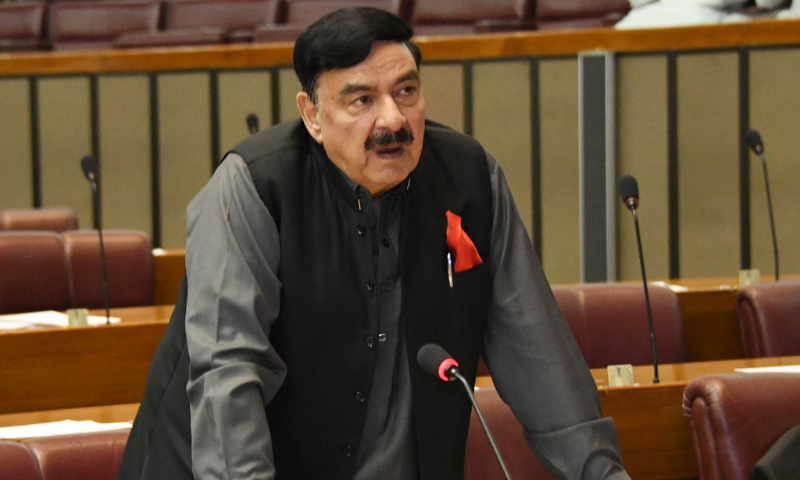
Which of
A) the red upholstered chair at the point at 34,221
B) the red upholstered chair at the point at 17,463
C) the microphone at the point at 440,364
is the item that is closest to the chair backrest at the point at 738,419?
the microphone at the point at 440,364

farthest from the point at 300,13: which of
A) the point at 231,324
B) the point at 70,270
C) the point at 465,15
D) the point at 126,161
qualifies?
the point at 231,324

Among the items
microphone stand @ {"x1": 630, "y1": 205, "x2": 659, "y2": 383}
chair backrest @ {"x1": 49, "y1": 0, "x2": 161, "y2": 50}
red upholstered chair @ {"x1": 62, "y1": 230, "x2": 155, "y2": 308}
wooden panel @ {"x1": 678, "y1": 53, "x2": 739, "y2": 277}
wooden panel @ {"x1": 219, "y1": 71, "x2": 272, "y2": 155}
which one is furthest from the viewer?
chair backrest @ {"x1": 49, "y1": 0, "x2": 161, "y2": 50}

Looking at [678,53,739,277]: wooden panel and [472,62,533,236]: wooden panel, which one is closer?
[678,53,739,277]: wooden panel

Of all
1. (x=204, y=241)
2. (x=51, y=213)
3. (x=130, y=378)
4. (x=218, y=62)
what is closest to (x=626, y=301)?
(x=130, y=378)

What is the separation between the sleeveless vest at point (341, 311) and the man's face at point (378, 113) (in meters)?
0.10

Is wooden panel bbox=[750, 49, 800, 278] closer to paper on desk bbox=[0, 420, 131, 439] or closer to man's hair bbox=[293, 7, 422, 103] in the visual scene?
paper on desk bbox=[0, 420, 131, 439]

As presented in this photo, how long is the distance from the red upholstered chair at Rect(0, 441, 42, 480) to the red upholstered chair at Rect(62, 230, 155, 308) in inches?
102

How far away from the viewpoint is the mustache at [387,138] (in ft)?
4.92

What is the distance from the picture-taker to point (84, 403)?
3.63 meters

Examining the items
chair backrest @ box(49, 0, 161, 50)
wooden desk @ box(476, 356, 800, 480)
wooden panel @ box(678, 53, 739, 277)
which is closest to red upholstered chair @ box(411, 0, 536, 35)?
wooden panel @ box(678, 53, 739, 277)

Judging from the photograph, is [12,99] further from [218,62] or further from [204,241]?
[204,241]

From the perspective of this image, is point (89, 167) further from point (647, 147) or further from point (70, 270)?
point (647, 147)

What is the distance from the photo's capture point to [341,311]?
157 centimetres

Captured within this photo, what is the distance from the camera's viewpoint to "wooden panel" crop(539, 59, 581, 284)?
5836 millimetres
